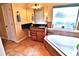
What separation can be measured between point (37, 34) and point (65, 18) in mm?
1381

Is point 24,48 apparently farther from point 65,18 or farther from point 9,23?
point 65,18

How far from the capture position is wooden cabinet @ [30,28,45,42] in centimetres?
294

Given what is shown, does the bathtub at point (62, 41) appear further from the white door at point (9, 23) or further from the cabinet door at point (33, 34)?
the white door at point (9, 23)

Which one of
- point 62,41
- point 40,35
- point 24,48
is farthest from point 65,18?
point 24,48

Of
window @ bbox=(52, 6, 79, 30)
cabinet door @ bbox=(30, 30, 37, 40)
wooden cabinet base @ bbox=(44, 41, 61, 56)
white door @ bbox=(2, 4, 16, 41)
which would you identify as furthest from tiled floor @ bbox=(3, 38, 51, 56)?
window @ bbox=(52, 6, 79, 30)

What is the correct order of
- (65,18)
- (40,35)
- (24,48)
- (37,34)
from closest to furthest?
(65,18) → (24,48) → (40,35) → (37,34)

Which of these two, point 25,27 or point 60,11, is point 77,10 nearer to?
point 60,11

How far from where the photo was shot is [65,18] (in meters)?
1.99

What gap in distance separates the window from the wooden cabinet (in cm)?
95

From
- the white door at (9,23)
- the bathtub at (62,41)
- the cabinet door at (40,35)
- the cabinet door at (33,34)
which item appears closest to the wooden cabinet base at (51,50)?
the bathtub at (62,41)

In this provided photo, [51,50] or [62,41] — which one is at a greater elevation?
[62,41]

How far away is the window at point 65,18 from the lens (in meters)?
1.98

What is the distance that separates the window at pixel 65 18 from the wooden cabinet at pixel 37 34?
3.11 ft

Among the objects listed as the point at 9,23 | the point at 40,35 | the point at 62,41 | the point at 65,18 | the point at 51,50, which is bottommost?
the point at 51,50
